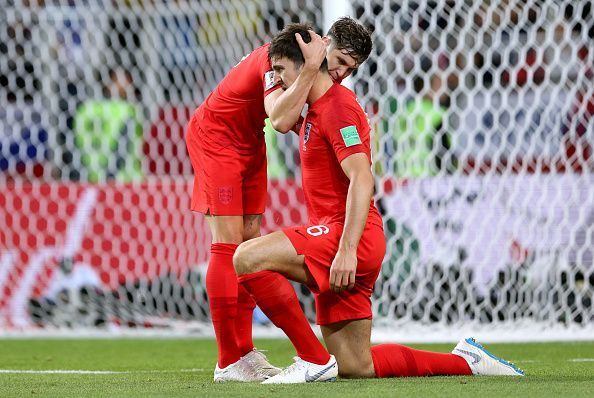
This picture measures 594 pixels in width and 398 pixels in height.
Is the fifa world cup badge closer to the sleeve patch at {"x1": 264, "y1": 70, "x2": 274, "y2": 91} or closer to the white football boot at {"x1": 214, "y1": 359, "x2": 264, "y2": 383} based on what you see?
the sleeve patch at {"x1": 264, "y1": 70, "x2": 274, "y2": 91}

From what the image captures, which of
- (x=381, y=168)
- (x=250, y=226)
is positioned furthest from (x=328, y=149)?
(x=381, y=168)

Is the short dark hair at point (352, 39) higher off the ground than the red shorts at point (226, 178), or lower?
higher

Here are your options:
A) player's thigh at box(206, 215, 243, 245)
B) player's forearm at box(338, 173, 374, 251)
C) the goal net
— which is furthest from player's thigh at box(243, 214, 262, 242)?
the goal net

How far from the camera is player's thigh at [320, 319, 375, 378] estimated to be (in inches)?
152

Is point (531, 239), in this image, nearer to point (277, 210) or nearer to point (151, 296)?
point (277, 210)

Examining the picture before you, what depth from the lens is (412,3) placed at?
6.36 m

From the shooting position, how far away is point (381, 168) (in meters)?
6.36

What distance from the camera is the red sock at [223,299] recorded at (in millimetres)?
4082

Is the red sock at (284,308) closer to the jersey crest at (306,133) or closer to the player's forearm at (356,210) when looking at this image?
the player's forearm at (356,210)

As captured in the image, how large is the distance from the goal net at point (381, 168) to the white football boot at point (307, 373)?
241cm

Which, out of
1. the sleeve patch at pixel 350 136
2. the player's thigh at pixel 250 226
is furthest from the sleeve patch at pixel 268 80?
the player's thigh at pixel 250 226

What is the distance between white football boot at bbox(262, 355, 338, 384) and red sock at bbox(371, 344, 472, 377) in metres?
0.24

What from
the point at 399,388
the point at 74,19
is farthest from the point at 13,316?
the point at 399,388

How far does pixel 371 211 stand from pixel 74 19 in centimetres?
533
